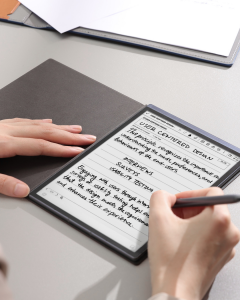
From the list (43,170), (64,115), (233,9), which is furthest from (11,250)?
(233,9)

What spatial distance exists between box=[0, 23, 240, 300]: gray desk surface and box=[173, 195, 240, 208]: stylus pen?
0.11 meters

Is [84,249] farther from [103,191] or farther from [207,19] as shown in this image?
[207,19]

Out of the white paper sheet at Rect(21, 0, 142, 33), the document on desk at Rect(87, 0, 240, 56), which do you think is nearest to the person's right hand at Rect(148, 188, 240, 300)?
the document on desk at Rect(87, 0, 240, 56)

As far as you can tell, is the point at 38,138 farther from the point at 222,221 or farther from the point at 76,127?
the point at 222,221

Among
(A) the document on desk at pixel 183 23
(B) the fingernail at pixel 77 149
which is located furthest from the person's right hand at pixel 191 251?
(A) the document on desk at pixel 183 23

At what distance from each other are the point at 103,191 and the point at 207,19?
2.15 ft

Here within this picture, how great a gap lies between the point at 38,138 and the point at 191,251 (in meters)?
0.39

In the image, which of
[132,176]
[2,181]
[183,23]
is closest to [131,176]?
[132,176]

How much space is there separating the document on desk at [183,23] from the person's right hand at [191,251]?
575 millimetres

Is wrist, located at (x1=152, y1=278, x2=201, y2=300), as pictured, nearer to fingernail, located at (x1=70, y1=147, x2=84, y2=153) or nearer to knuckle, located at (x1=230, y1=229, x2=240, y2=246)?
knuckle, located at (x1=230, y1=229, x2=240, y2=246)

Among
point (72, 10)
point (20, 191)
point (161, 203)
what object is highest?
point (72, 10)

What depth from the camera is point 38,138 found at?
72cm

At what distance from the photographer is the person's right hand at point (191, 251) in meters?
0.47

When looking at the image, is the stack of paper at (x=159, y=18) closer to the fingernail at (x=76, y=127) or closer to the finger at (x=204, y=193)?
the fingernail at (x=76, y=127)
